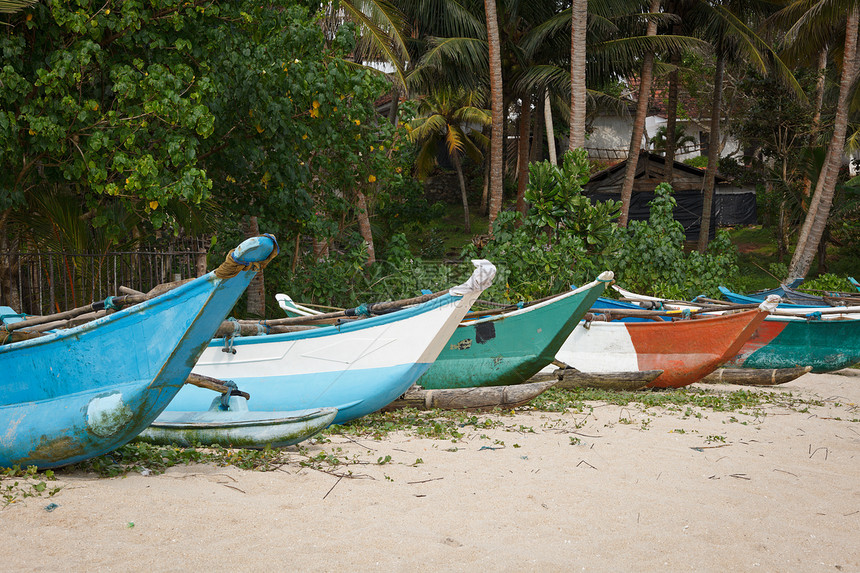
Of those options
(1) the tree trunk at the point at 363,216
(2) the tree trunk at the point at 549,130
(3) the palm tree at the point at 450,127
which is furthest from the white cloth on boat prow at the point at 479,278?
(3) the palm tree at the point at 450,127

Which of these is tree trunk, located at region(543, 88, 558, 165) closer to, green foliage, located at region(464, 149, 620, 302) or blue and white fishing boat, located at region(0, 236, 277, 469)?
green foliage, located at region(464, 149, 620, 302)

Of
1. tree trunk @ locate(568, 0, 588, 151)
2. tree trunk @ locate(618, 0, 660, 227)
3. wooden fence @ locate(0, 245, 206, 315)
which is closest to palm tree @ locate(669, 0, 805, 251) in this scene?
tree trunk @ locate(618, 0, 660, 227)

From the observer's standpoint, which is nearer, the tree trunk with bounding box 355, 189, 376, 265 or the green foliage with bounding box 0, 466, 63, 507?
the green foliage with bounding box 0, 466, 63, 507

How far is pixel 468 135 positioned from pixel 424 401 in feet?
84.3

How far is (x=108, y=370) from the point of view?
15.1 feet

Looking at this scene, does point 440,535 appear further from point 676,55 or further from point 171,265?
point 676,55

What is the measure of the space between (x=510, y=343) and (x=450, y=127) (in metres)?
22.1

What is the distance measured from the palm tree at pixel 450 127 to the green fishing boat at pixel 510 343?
760 inches

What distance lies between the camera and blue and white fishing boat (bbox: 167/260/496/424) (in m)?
6.60

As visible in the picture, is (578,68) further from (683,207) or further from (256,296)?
(683,207)

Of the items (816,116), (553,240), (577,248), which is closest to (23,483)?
(577,248)

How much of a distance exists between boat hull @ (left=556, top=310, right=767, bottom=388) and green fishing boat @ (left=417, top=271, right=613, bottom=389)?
4.83ft

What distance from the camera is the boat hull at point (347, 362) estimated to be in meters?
6.61

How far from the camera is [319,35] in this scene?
1094 centimetres
